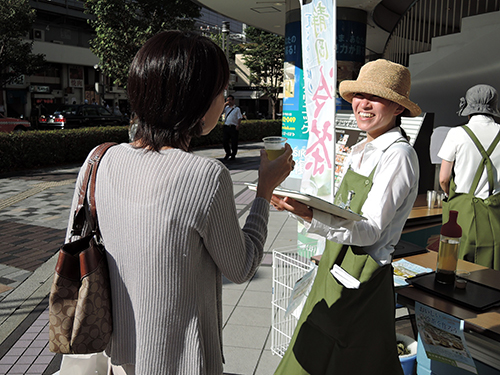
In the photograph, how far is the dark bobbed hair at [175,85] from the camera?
1.23 meters

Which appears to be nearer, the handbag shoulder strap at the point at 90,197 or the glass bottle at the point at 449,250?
the handbag shoulder strap at the point at 90,197

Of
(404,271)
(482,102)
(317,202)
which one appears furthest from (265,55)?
(317,202)

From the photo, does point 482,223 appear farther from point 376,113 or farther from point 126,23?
point 126,23

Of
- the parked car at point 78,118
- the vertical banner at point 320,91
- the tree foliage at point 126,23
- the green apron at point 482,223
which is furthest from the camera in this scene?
the parked car at point 78,118

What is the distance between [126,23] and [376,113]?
17.6 metres

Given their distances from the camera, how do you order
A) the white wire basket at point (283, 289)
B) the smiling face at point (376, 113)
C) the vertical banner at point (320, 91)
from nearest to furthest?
the smiling face at point (376, 113)
the vertical banner at point (320, 91)
the white wire basket at point (283, 289)

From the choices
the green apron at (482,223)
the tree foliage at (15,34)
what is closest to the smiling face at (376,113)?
the green apron at (482,223)

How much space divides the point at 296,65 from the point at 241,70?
144ft

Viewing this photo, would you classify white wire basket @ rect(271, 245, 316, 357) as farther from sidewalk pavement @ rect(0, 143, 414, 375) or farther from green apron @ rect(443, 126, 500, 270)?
green apron @ rect(443, 126, 500, 270)

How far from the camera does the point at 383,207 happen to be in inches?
68.3

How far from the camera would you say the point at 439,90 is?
287 inches

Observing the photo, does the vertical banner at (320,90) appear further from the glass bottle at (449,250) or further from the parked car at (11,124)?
the parked car at (11,124)

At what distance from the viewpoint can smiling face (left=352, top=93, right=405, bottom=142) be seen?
1959mm

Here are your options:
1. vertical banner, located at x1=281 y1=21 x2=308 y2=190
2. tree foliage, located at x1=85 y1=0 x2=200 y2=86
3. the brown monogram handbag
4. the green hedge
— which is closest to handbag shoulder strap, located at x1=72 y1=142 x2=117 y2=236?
the brown monogram handbag
